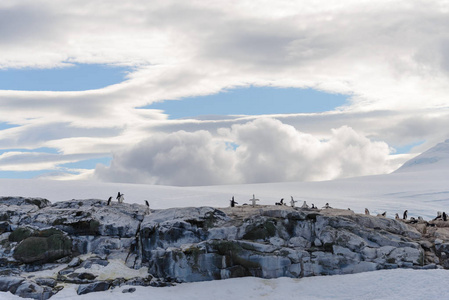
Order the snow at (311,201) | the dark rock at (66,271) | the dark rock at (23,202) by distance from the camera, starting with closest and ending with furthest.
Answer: the snow at (311,201) → the dark rock at (66,271) → the dark rock at (23,202)

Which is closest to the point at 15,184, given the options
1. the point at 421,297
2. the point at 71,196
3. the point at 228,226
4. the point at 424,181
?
the point at 71,196

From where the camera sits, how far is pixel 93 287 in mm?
24703

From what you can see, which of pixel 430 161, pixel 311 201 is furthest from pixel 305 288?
pixel 430 161

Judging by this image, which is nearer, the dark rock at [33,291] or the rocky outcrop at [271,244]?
the dark rock at [33,291]

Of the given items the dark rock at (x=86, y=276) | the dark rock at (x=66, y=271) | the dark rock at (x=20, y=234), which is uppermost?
the dark rock at (x=20, y=234)

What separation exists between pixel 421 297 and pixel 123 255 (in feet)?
55.3

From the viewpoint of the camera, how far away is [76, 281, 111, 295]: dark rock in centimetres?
2444

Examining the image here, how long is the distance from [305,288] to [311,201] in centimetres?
4320

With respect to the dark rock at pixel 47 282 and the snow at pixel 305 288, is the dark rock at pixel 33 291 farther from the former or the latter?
the dark rock at pixel 47 282

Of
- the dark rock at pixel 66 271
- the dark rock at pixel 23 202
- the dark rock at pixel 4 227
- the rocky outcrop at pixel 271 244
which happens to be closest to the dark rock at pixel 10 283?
the dark rock at pixel 66 271

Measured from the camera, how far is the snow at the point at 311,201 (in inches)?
921

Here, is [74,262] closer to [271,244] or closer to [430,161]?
[271,244]

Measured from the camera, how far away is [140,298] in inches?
940

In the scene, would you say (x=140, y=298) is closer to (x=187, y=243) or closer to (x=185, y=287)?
(x=185, y=287)
